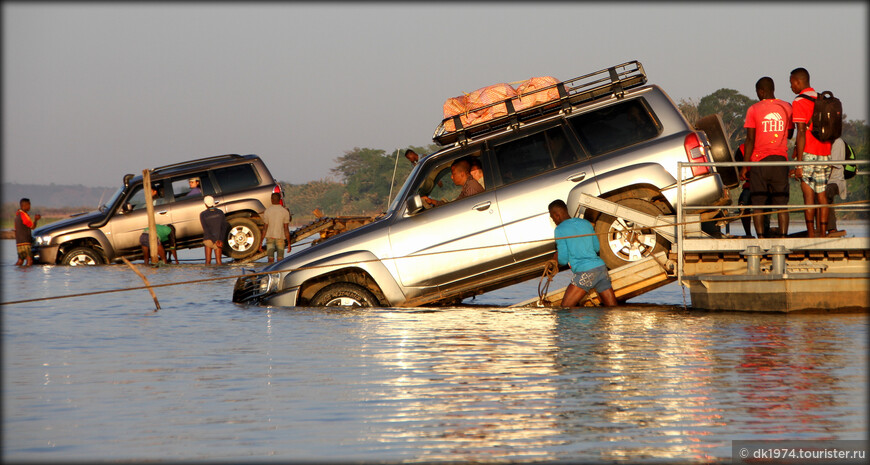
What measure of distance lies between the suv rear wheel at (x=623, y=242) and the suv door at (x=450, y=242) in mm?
1194

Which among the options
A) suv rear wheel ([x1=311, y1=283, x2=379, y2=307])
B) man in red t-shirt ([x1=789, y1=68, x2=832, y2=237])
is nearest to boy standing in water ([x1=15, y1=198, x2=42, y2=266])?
suv rear wheel ([x1=311, y1=283, x2=379, y2=307])

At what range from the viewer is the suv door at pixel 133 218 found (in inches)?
989

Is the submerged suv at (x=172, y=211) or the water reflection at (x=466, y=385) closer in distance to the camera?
the water reflection at (x=466, y=385)

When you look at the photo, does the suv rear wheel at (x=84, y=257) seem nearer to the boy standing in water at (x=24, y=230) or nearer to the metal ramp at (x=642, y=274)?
the boy standing in water at (x=24, y=230)

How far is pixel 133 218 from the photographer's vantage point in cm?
2517

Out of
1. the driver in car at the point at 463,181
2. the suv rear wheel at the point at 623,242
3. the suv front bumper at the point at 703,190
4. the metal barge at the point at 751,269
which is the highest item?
the driver in car at the point at 463,181

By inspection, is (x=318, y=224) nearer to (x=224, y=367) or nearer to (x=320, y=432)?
(x=224, y=367)

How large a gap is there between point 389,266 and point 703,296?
11.8 feet

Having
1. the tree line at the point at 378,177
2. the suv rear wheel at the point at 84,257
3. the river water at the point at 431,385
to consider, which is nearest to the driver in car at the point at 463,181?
the river water at the point at 431,385

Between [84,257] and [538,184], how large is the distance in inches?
621

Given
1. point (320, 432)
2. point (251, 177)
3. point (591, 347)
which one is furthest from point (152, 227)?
point (320, 432)

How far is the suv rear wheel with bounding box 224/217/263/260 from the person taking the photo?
25156mm

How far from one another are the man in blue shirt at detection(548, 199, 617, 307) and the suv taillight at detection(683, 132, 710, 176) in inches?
52.3

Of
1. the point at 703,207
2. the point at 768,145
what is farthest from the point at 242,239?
the point at 703,207
